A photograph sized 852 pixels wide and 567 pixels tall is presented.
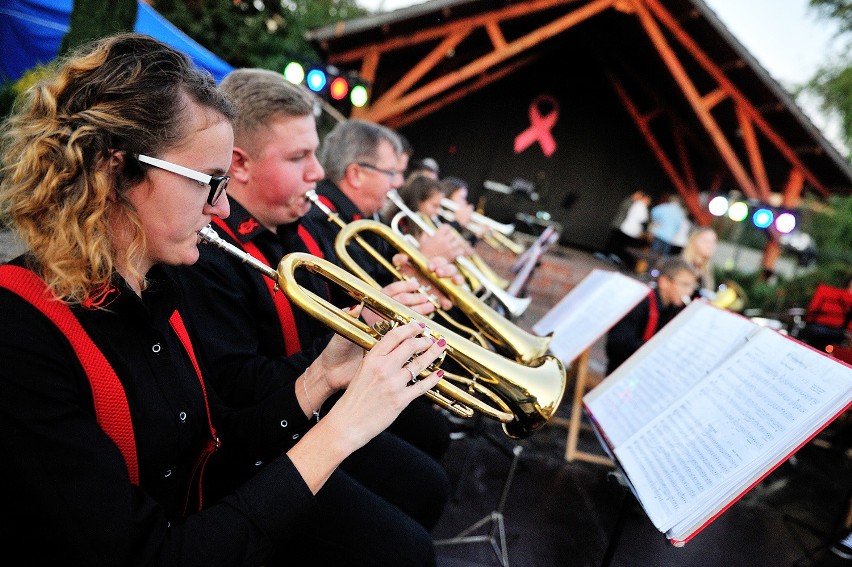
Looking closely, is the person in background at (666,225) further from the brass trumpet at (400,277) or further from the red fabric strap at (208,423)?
the red fabric strap at (208,423)

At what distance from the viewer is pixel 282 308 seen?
2.03 metres

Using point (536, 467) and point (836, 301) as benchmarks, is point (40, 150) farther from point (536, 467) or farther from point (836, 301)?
point (836, 301)

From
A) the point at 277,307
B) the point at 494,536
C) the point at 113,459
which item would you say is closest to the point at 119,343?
the point at 113,459

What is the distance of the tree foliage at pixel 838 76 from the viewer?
48.8 ft

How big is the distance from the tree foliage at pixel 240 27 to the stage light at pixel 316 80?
3455 mm

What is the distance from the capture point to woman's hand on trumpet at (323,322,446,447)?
1.25 meters

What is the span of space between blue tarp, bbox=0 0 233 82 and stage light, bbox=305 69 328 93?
1665mm

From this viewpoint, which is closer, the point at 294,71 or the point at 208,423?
the point at 208,423

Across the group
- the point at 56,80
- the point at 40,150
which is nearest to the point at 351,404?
the point at 40,150

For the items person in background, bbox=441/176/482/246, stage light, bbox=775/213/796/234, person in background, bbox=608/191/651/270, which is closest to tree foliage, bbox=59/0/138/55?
person in background, bbox=441/176/482/246

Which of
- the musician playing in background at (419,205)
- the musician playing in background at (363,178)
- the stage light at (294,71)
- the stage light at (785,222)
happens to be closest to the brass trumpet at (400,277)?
the musician playing in background at (363,178)

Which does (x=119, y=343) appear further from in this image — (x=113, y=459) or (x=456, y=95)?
(x=456, y=95)

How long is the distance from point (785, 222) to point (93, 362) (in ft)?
28.7

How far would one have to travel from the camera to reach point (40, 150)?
108 centimetres
